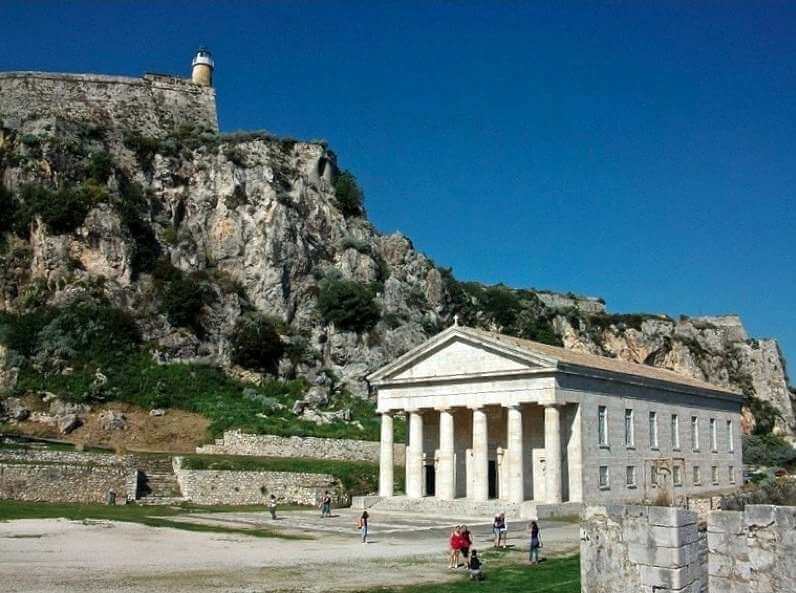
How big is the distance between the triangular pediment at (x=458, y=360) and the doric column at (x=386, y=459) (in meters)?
2.50

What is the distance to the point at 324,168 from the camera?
263 feet

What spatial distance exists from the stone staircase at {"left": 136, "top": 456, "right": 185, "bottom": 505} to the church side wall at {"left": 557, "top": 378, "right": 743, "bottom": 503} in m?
19.9

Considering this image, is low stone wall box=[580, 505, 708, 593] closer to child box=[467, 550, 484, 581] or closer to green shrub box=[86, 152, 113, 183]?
child box=[467, 550, 484, 581]

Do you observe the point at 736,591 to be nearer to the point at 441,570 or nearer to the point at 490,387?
the point at 441,570

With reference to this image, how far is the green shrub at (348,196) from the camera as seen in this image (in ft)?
260

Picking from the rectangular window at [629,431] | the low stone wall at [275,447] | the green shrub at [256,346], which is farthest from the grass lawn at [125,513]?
the green shrub at [256,346]

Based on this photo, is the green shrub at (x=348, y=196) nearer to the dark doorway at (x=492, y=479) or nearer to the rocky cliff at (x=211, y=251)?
the rocky cliff at (x=211, y=251)

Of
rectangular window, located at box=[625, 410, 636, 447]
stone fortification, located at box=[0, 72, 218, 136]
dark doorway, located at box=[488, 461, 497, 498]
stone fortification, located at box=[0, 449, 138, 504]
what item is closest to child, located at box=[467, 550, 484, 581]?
stone fortification, located at box=[0, 449, 138, 504]

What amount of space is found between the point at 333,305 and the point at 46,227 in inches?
882

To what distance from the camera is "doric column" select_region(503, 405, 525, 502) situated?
40375 millimetres

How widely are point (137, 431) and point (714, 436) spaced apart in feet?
121

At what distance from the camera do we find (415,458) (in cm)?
4566

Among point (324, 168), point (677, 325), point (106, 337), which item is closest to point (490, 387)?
point (106, 337)

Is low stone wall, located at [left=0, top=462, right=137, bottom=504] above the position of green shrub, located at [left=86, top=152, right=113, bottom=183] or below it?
below
